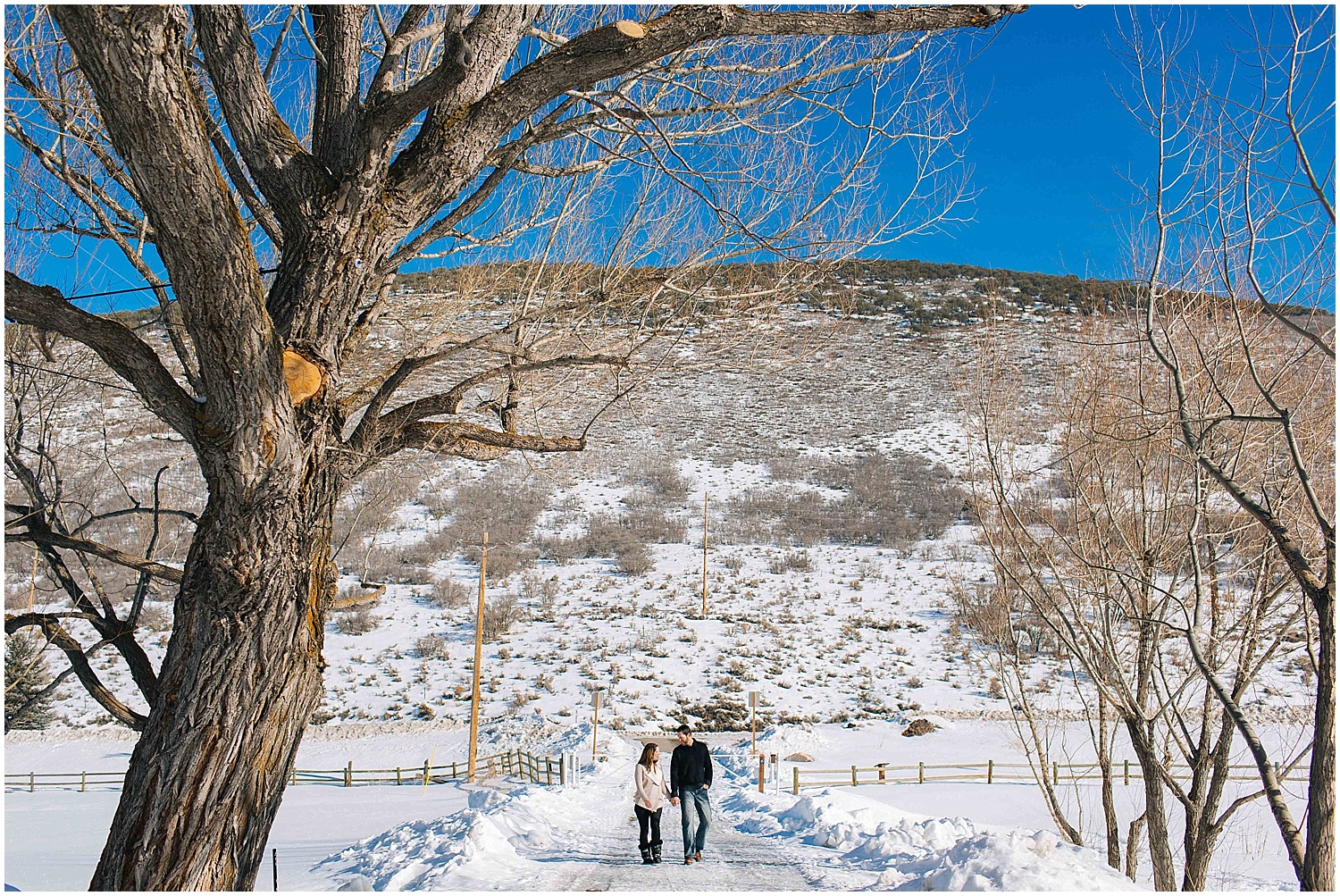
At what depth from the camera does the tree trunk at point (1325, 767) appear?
144 inches

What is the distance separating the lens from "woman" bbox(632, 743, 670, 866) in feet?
25.3

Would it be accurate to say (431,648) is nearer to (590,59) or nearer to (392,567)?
(392,567)

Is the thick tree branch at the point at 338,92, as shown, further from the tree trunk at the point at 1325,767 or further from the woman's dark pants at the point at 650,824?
the woman's dark pants at the point at 650,824

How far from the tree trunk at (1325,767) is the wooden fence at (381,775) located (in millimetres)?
15622

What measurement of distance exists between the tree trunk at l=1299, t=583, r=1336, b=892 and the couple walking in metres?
4.76

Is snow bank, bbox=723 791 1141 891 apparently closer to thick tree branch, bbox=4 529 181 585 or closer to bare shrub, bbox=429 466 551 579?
thick tree branch, bbox=4 529 181 585

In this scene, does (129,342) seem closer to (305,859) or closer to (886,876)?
(886,876)

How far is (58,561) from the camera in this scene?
4.15 metres

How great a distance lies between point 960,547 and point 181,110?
31.9m

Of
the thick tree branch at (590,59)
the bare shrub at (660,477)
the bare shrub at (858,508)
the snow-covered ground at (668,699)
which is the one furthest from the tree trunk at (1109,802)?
the bare shrub at (660,477)

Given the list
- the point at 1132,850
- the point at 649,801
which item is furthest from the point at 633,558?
the point at 1132,850

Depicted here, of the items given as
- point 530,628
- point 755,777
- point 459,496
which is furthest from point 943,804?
point 459,496

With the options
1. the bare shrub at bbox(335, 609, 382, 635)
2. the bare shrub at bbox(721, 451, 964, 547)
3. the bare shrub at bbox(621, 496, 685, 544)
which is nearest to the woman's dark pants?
the bare shrub at bbox(335, 609, 382, 635)

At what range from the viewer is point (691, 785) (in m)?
7.72
